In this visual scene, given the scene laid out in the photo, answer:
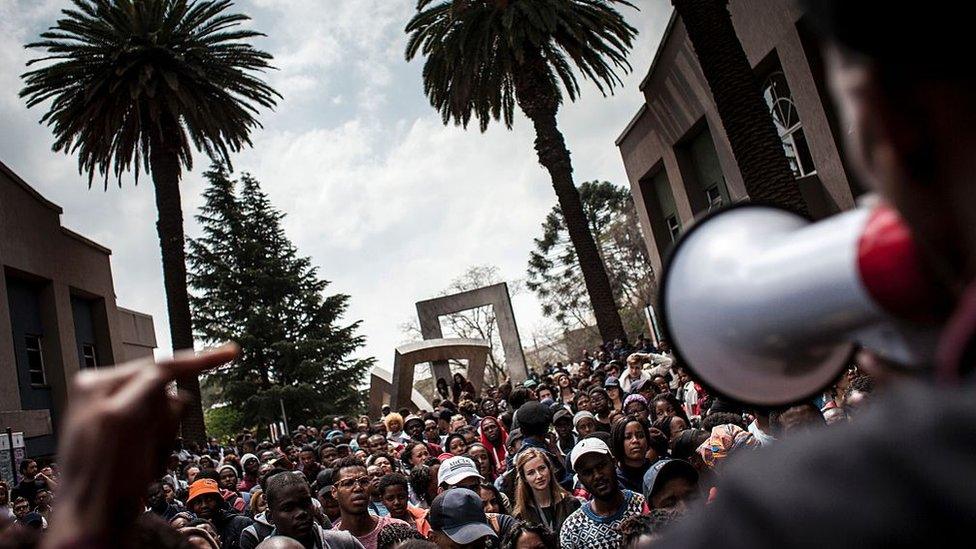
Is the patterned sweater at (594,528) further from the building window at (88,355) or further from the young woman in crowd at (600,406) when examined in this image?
the building window at (88,355)

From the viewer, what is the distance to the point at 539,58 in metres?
19.8

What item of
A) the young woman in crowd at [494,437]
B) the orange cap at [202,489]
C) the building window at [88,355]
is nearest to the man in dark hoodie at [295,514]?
the orange cap at [202,489]

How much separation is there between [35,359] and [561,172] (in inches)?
639

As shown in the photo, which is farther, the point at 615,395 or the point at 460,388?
the point at 460,388

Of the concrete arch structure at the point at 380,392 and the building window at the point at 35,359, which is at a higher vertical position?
the building window at the point at 35,359

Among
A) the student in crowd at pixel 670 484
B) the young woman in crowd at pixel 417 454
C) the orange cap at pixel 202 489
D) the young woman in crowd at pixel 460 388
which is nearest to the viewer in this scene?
the student in crowd at pixel 670 484

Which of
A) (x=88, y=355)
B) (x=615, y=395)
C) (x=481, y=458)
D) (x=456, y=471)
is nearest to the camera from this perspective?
(x=456, y=471)

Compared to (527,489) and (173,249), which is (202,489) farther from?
(173,249)

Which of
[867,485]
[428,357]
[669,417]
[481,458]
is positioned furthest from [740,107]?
[428,357]

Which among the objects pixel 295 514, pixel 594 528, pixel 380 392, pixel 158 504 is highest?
pixel 380 392

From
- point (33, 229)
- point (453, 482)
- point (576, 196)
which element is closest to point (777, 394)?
point (453, 482)

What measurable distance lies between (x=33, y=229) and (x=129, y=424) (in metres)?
25.4

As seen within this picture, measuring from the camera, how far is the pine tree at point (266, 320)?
36.1m

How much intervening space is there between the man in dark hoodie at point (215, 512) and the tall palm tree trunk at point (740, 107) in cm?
760
